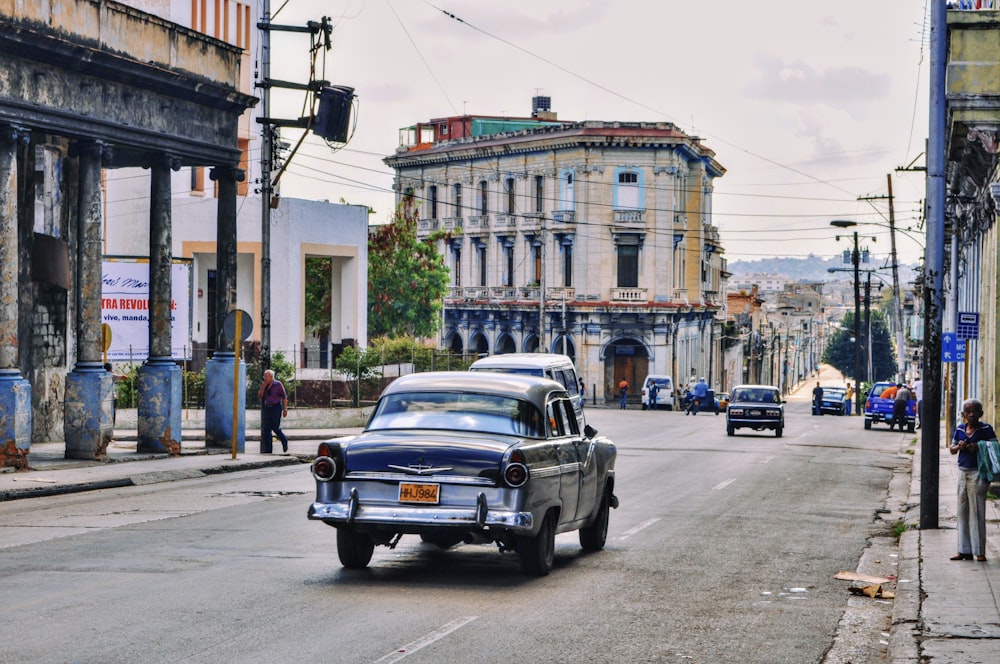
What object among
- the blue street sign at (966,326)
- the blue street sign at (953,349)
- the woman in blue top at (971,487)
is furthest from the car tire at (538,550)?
the blue street sign at (953,349)

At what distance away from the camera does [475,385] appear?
14.1 meters

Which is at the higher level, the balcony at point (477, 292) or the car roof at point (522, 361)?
the balcony at point (477, 292)

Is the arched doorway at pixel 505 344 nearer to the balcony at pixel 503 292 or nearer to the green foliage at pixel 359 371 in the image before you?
the balcony at pixel 503 292

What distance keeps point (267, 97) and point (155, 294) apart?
231 inches

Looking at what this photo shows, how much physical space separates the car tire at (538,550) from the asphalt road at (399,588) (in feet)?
0.41

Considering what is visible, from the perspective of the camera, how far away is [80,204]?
26672 mm

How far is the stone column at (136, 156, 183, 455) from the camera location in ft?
93.7

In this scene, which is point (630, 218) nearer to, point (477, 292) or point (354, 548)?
point (477, 292)

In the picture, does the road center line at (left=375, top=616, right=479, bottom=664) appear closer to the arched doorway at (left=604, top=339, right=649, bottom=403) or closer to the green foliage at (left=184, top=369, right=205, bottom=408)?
the green foliage at (left=184, top=369, right=205, bottom=408)

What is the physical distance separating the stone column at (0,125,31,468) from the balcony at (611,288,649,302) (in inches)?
2390

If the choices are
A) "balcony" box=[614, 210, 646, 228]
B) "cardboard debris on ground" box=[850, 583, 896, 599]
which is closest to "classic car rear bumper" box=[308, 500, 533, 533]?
"cardboard debris on ground" box=[850, 583, 896, 599]

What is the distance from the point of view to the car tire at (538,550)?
1332cm

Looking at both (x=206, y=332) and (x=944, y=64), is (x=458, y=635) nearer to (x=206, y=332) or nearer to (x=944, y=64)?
(x=944, y=64)

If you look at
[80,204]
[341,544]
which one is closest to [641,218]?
[80,204]
